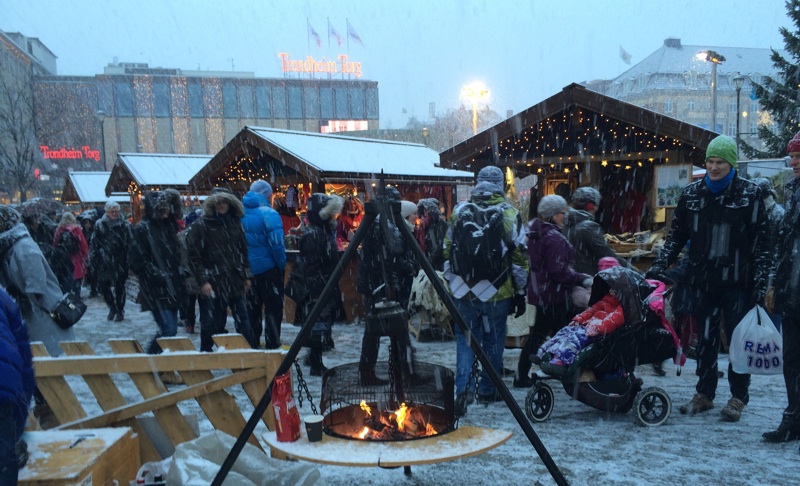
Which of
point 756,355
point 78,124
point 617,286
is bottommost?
point 756,355

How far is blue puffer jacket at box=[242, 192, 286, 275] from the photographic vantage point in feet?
20.6

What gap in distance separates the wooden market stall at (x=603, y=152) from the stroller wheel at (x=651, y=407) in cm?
645

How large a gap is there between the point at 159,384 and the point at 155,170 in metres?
18.4

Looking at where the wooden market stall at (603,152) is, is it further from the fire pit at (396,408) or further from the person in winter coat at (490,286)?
the fire pit at (396,408)

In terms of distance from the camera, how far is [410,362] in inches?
138

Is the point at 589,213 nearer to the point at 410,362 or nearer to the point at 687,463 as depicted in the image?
the point at 687,463

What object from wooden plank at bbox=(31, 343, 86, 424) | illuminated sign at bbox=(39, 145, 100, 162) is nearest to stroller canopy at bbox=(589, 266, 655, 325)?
wooden plank at bbox=(31, 343, 86, 424)

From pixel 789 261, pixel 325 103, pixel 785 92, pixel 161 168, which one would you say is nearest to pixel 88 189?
pixel 161 168

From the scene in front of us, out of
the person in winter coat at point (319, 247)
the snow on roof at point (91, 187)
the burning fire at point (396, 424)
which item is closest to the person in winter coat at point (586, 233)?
the person in winter coat at point (319, 247)

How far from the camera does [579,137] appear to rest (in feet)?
39.8

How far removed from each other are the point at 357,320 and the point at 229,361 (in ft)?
19.4

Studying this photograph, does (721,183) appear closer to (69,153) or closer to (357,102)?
(357,102)

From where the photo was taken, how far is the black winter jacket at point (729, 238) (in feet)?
14.1

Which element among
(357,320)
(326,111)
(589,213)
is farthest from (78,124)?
(589,213)
